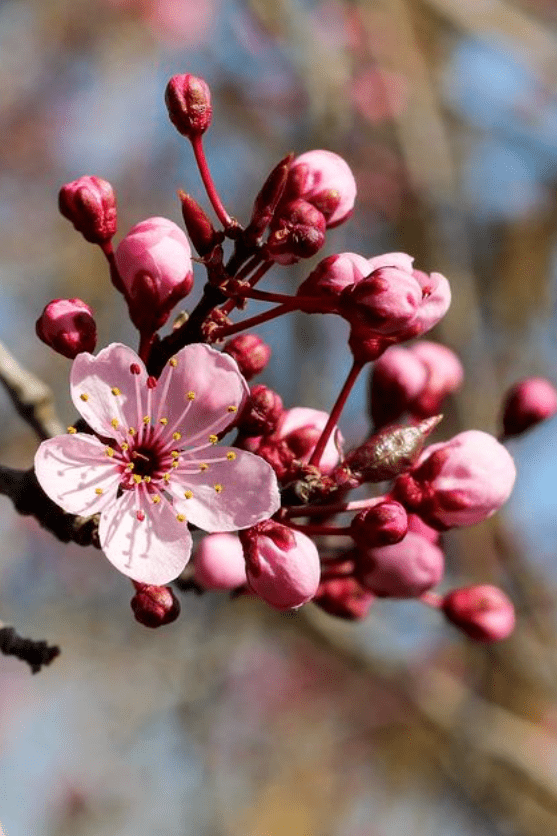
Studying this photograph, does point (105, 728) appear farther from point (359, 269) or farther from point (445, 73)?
point (359, 269)

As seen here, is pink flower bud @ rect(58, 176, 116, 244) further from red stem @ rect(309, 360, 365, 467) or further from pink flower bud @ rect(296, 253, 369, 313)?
red stem @ rect(309, 360, 365, 467)

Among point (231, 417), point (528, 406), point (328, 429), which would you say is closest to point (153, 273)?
point (231, 417)

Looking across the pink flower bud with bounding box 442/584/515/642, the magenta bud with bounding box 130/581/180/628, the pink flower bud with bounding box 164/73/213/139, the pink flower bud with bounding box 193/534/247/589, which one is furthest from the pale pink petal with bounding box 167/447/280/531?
the pink flower bud with bounding box 442/584/515/642

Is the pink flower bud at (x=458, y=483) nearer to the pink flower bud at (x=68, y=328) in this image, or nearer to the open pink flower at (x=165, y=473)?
the open pink flower at (x=165, y=473)

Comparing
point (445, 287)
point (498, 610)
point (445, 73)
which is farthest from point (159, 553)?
point (445, 73)

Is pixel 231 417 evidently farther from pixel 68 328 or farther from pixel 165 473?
pixel 68 328

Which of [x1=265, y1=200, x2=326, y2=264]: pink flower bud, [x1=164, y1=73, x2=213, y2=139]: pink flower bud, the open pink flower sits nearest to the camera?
[x1=265, y1=200, x2=326, y2=264]: pink flower bud
